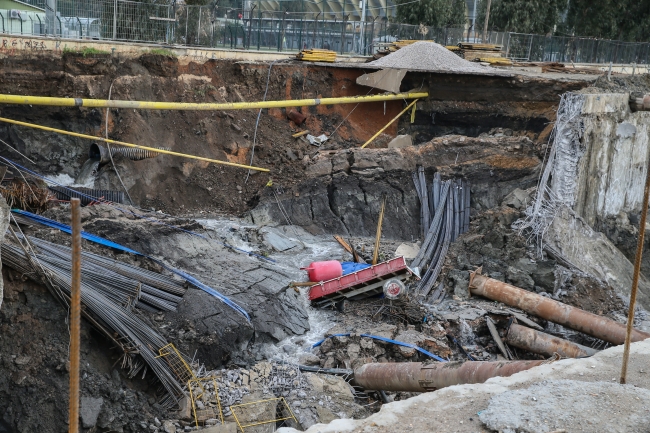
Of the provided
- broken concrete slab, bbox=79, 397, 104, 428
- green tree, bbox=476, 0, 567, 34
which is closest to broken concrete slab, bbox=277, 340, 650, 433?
broken concrete slab, bbox=79, 397, 104, 428

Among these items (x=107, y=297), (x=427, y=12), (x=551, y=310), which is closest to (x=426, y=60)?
(x=551, y=310)

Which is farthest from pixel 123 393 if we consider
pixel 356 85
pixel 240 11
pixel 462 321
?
pixel 240 11

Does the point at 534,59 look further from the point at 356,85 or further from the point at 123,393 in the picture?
the point at 123,393

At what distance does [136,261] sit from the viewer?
12.1 meters

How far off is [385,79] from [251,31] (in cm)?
492

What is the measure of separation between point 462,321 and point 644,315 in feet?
15.5

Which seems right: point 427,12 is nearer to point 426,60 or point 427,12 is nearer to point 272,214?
point 426,60

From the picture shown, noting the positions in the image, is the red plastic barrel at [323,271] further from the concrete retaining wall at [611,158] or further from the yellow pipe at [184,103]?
the concrete retaining wall at [611,158]

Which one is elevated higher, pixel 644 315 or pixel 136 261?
pixel 136 261

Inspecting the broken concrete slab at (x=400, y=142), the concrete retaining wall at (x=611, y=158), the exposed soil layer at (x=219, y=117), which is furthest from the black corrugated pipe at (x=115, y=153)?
the concrete retaining wall at (x=611, y=158)

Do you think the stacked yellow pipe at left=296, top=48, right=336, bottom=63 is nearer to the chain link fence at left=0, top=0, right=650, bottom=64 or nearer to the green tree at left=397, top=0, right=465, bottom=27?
the chain link fence at left=0, top=0, right=650, bottom=64

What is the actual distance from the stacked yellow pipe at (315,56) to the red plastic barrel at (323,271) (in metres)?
8.85

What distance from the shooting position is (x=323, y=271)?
13.7 meters

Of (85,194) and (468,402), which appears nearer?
(468,402)
